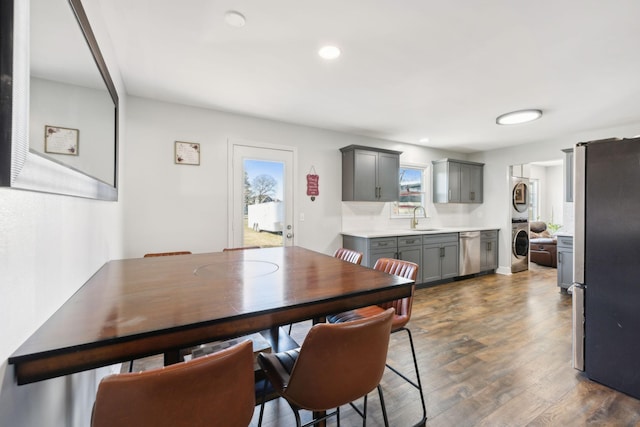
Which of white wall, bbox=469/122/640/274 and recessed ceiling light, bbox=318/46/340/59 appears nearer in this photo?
Result: recessed ceiling light, bbox=318/46/340/59

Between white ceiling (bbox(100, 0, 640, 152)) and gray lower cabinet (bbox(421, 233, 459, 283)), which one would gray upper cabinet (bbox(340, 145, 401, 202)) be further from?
gray lower cabinet (bbox(421, 233, 459, 283))

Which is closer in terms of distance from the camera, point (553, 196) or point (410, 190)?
point (410, 190)

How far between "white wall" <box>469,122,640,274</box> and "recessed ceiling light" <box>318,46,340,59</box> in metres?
4.49

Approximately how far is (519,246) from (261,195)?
5103 mm

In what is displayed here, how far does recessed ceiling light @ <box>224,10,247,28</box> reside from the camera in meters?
1.77

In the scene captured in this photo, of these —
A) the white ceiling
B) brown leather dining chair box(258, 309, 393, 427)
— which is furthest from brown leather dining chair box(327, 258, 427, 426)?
the white ceiling

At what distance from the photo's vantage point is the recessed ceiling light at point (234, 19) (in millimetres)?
1768

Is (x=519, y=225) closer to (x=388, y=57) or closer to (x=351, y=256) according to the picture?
(x=351, y=256)

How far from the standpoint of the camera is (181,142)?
3232mm

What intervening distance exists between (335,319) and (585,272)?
1.83m

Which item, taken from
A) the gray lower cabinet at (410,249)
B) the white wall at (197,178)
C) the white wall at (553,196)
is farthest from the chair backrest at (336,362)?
the white wall at (553,196)

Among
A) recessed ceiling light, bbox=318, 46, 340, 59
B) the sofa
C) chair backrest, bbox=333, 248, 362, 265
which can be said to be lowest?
the sofa

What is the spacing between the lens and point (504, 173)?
5.42 metres

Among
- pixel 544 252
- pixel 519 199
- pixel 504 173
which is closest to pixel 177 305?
pixel 504 173
